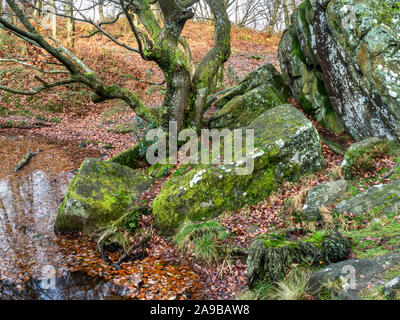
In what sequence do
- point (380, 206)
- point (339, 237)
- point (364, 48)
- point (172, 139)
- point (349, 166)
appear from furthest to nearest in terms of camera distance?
point (172, 139) → point (364, 48) → point (349, 166) → point (380, 206) → point (339, 237)

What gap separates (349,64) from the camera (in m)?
8.66

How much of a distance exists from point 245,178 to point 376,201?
2.54 m

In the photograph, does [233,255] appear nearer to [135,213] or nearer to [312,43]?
[135,213]

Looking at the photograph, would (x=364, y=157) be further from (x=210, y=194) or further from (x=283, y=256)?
(x=283, y=256)

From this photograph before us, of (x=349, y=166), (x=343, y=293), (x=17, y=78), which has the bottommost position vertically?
(x=343, y=293)

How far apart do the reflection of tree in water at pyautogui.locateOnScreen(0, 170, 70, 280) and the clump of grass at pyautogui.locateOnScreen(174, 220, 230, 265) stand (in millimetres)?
2408

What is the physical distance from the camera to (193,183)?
692 cm

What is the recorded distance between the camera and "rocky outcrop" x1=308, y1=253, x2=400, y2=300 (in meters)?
3.76

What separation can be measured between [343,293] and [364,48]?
6.61 m

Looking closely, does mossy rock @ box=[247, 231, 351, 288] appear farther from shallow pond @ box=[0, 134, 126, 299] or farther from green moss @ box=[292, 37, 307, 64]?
green moss @ box=[292, 37, 307, 64]

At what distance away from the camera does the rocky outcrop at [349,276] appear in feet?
12.3

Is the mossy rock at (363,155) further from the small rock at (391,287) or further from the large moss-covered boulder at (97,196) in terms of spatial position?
the large moss-covered boulder at (97,196)

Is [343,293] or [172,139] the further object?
[172,139]
